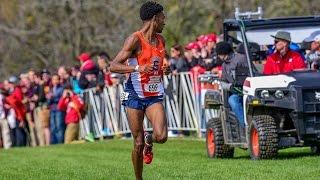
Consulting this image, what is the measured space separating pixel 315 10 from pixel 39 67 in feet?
72.7

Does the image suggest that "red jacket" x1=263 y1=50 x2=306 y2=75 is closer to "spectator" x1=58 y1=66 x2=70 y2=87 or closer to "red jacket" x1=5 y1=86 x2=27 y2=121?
"spectator" x1=58 y1=66 x2=70 y2=87

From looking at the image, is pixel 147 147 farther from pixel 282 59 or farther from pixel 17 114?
pixel 17 114

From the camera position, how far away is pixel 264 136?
1717 cm

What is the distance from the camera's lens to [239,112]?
730 inches

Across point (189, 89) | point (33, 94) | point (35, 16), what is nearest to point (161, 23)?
point (189, 89)

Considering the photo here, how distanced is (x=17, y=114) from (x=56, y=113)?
113 inches

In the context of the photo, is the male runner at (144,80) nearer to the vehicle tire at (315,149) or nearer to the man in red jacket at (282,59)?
the man in red jacket at (282,59)

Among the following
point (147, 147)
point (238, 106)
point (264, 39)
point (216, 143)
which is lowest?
point (216, 143)

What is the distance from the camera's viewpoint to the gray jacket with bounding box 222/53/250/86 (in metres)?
18.2

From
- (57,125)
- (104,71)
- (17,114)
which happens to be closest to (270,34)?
(104,71)

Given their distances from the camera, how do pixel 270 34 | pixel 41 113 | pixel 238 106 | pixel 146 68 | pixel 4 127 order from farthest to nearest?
pixel 4 127 → pixel 41 113 → pixel 270 34 → pixel 238 106 → pixel 146 68

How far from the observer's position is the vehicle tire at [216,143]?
1908 centimetres

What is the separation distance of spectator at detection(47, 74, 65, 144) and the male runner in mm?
17767

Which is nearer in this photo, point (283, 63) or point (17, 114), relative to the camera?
point (283, 63)
